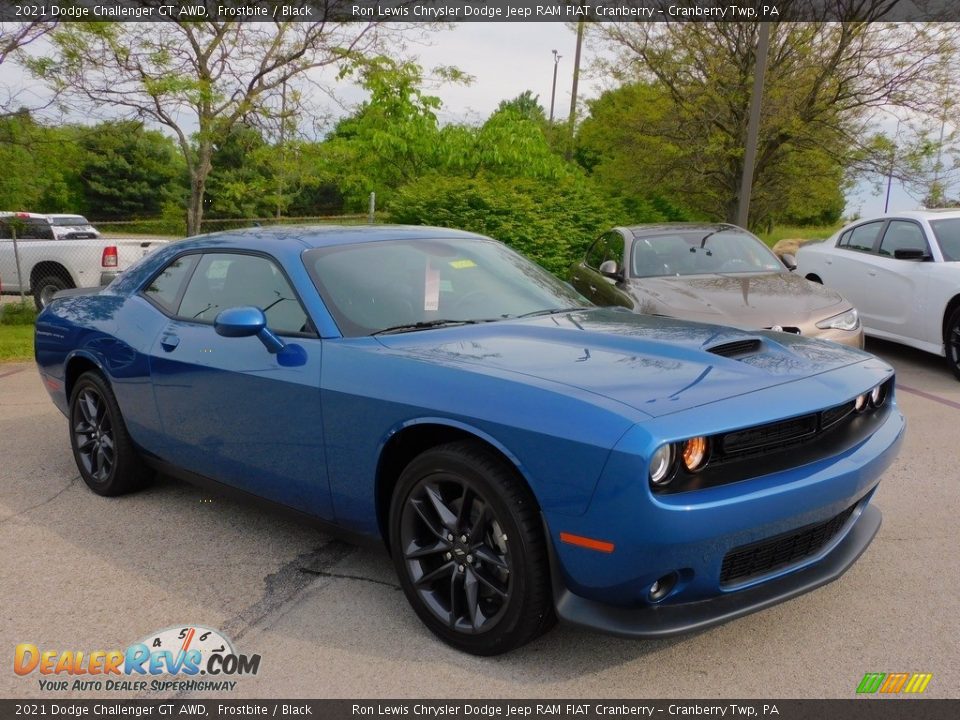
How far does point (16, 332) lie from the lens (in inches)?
440

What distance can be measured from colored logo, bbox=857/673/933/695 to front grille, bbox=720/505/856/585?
16.9 inches

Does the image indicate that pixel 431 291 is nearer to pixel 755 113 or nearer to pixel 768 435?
pixel 768 435

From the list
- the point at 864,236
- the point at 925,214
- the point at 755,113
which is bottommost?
the point at 864,236

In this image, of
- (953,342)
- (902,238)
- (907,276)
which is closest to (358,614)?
(953,342)

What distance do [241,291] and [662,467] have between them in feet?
7.73

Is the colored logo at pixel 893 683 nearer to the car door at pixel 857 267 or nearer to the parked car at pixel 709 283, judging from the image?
the parked car at pixel 709 283

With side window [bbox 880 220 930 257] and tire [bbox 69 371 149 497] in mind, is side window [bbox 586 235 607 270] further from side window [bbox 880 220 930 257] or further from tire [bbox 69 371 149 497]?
tire [bbox 69 371 149 497]

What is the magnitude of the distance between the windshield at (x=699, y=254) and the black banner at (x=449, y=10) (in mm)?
5285

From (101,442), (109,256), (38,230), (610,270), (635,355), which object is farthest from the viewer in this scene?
(38,230)

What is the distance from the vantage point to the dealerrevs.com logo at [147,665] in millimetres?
2992

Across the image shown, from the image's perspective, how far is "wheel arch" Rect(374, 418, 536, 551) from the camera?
114 inches

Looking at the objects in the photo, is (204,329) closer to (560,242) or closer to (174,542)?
(174,542)

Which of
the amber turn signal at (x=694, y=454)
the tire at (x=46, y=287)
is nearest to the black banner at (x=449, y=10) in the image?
the tire at (x=46, y=287)
